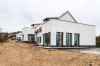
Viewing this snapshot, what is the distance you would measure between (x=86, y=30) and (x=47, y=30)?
583cm

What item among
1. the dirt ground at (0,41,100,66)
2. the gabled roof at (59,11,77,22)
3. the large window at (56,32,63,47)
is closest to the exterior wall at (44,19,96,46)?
the large window at (56,32,63,47)

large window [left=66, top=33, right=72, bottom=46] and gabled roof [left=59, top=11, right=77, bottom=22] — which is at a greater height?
gabled roof [left=59, top=11, right=77, bottom=22]

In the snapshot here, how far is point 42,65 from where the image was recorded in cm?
1052

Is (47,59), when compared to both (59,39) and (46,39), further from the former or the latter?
(46,39)

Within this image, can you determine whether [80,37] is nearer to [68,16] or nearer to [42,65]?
[68,16]

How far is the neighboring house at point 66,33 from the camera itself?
2509 centimetres

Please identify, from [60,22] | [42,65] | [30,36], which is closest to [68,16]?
[60,22]

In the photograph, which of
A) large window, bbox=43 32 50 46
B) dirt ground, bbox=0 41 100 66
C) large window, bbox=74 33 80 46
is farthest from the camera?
large window, bbox=74 33 80 46

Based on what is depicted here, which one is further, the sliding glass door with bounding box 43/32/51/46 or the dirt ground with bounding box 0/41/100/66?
the sliding glass door with bounding box 43/32/51/46

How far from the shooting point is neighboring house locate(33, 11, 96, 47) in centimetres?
2509

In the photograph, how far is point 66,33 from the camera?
26188mm

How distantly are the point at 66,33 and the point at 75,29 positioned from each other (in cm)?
151

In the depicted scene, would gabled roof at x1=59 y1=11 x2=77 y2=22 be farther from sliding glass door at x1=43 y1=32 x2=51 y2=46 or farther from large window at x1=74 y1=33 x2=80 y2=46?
sliding glass door at x1=43 y1=32 x2=51 y2=46

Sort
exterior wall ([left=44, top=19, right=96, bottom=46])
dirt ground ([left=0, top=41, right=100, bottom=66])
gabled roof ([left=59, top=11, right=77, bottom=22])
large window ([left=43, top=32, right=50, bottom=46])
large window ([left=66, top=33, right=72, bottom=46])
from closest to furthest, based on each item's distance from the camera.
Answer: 1. dirt ground ([left=0, top=41, right=100, bottom=66])
2. exterior wall ([left=44, top=19, right=96, bottom=46])
3. large window ([left=43, top=32, right=50, bottom=46])
4. large window ([left=66, top=33, right=72, bottom=46])
5. gabled roof ([left=59, top=11, right=77, bottom=22])
